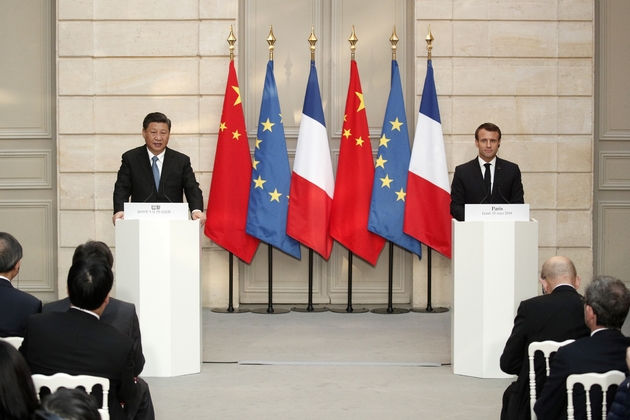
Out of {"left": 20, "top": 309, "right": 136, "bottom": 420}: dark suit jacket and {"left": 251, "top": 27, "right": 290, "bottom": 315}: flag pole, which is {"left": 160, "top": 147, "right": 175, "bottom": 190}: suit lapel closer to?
{"left": 251, "top": 27, "right": 290, "bottom": 315}: flag pole

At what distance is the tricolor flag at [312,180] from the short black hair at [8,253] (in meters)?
4.04

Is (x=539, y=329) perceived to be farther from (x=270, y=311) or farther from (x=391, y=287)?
(x=270, y=311)

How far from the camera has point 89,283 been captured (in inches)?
120

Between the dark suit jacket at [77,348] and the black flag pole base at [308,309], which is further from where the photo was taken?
the black flag pole base at [308,309]

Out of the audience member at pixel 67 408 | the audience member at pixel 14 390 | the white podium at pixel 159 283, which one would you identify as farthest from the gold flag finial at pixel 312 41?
the audience member at pixel 67 408

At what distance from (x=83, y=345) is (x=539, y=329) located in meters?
1.89

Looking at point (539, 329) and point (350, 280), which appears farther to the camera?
point (350, 280)

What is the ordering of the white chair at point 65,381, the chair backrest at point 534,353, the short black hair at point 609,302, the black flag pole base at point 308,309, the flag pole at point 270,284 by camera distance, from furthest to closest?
the black flag pole base at point 308,309 < the flag pole at point 270,284 < the chair backrest at point 534,353 < the short black hair at point 609,302 < the white chair at point 65,381

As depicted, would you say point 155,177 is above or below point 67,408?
above

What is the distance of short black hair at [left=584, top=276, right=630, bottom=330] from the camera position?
301cm

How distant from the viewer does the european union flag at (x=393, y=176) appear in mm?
7617

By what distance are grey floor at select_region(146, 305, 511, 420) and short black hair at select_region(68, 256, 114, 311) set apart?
4.67ft

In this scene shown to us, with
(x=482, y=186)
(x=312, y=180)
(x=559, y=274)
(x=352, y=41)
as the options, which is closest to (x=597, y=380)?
(x=559, y=274)

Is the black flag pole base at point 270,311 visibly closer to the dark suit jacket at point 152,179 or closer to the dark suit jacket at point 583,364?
the dark suit jacket at point 152,179
